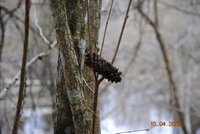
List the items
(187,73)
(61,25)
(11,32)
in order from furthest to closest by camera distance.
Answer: (187,73), (11,32), (61,25)

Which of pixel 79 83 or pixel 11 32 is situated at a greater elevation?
pixel 11 32

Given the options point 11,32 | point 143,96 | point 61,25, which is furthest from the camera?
point 143,96

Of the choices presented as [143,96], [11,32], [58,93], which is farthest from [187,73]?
[58,93]

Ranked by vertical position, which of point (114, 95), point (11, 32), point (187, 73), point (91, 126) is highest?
point (187, 73)

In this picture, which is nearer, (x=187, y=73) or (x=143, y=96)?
(x=187, y=73)

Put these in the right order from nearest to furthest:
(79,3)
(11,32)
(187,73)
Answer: (79,3), (11,32), (187,73)

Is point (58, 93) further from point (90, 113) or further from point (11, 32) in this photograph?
point (11, 32)

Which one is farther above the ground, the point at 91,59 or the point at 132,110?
the point at 132,110

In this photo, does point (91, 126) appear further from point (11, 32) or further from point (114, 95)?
point (114, 95)

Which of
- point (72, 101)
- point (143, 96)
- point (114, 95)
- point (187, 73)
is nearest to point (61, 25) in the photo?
point (72, 101)
